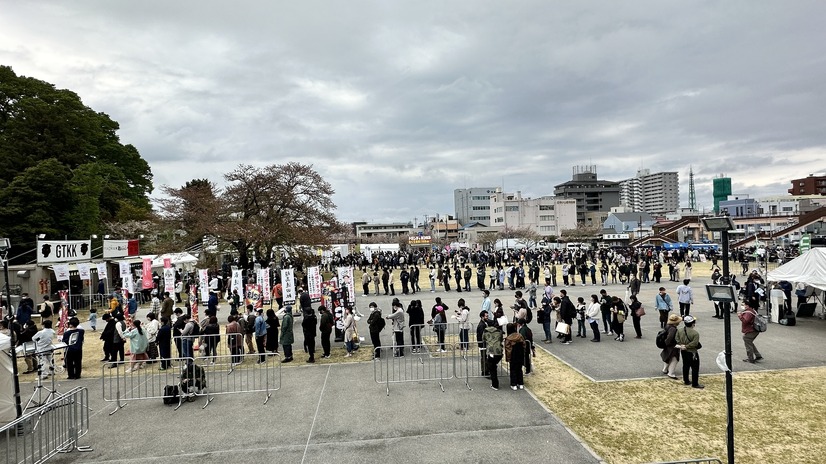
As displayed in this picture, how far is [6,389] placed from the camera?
7.58 metres

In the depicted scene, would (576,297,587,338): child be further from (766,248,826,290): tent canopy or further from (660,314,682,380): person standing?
(766,248,826,290): tent canopy

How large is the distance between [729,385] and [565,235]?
79314 millimetres

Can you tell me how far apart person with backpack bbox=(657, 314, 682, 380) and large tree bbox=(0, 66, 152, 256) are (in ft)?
105

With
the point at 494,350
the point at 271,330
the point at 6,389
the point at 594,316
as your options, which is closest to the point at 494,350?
the point at 494,350

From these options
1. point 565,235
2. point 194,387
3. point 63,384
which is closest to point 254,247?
point 63,384

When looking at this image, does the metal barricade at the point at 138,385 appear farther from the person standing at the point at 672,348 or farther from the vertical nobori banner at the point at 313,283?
the person standing at the point at 672,348

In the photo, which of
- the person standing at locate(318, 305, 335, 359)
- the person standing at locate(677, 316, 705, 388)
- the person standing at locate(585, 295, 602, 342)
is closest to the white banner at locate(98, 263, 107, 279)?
the person standing at locate(318, 305, 335, 359)

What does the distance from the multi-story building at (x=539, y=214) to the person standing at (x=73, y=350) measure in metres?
84.4

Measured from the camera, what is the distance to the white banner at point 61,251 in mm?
20078

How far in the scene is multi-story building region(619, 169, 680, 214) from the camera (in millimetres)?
185250

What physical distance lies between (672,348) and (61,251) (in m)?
26.0

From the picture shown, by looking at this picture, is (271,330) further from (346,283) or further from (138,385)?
(346,283)

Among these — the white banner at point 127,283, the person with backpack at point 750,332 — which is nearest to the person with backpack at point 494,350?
the person with backpack at point 750,332

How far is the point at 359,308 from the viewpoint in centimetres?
2120
